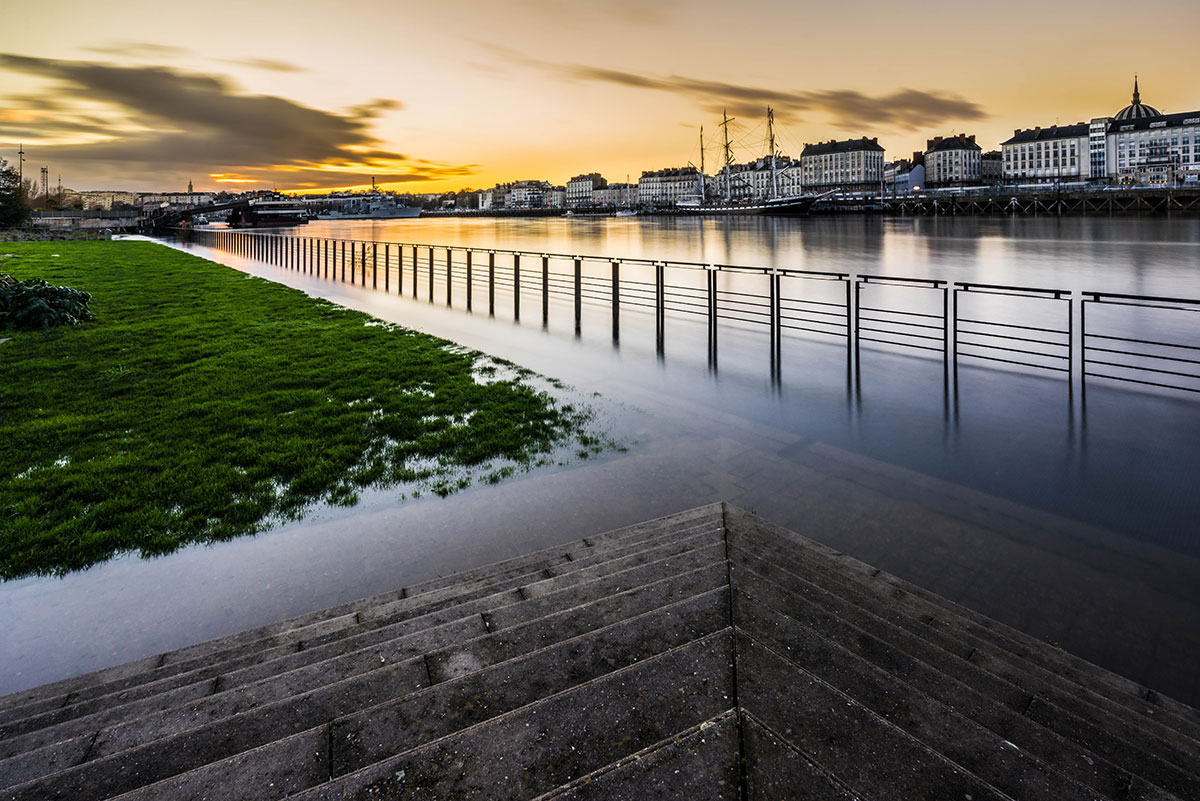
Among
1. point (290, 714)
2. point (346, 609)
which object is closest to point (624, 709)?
point (290, 714)

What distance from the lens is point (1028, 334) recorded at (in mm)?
9445

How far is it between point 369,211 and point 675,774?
195525mm

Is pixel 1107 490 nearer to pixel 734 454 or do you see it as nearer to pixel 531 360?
pixel 734 454

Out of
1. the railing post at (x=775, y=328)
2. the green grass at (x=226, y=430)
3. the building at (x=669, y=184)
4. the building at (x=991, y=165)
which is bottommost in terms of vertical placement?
the green grass at (x=226, y=430)

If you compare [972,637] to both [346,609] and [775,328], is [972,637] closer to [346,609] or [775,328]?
[346,609]

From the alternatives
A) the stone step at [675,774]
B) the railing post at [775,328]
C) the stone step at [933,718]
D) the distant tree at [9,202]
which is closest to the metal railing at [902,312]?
the railing post at [775,328]

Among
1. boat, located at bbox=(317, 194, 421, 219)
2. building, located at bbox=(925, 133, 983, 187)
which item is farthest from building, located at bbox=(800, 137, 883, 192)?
boat, located at bbox=(317, 194, 421, 219)

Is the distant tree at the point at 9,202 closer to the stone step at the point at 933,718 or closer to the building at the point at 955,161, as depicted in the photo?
the stone step at the point at 933,718

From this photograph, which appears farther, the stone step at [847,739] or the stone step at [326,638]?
the stone step at [326,638]

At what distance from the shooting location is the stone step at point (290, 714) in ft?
5.82

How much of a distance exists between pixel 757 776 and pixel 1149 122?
6077 inches

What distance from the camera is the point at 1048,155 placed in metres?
131

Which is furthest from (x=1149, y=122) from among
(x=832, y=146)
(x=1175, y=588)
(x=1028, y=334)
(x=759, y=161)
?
(x=1175, y=588)

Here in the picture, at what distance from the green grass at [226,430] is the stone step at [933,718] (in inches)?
108
